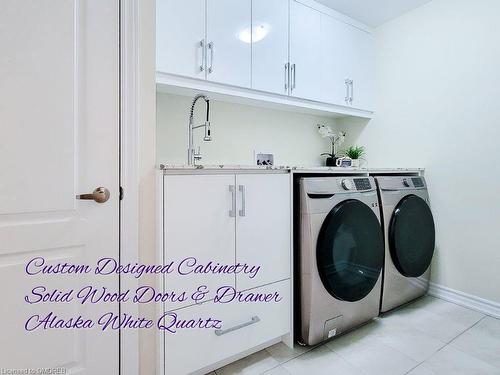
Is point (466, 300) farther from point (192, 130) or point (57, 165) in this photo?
point (57, 165)

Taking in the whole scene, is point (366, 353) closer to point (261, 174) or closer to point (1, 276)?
point (261, 174)

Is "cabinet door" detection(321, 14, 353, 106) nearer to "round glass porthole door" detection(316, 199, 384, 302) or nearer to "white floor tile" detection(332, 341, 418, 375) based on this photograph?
"round glass porthole door" detection(316, 199, 384, 302)

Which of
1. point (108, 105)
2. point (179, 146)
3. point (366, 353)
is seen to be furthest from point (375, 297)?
point (108, 105)

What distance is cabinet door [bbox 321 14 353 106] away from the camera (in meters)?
2.29

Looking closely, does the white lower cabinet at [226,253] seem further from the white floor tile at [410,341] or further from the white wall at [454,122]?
the white wall at [454,122]

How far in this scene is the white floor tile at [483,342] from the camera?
1.46 m

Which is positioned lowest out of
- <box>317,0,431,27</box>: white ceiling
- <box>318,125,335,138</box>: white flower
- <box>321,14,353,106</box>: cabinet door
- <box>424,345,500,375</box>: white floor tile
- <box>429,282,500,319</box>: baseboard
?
<box>424,345,500,375</box>: white floor tile

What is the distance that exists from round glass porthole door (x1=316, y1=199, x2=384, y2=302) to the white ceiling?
175 centimetres

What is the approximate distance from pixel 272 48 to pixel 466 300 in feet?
7.75

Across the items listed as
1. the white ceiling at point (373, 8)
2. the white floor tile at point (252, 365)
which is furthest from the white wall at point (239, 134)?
the white floor tile at point (252, 365)

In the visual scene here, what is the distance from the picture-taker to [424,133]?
228 cm

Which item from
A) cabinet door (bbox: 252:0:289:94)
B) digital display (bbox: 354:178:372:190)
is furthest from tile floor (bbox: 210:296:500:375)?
cabinet door (bbox: 252:0:289:94)

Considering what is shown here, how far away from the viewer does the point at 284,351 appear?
4.91ft

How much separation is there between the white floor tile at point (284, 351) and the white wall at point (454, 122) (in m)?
1.43
